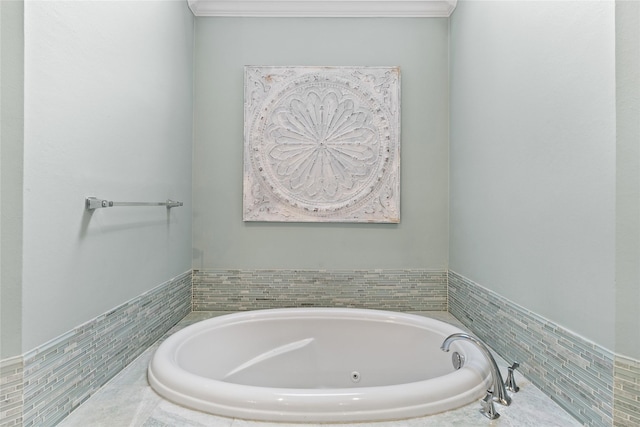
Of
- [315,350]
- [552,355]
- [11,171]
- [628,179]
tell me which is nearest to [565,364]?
[552,355]

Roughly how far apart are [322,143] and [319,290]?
33.7 inches

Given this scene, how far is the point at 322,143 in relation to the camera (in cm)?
187

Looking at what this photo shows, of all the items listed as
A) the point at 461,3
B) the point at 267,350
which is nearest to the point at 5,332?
the point at 267,350

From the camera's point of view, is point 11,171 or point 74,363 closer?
point 11,171

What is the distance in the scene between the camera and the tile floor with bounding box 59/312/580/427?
0.87 metres

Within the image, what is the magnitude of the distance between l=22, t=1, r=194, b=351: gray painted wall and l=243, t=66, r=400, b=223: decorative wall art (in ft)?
1.47

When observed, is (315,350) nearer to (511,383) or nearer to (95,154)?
(511,383)

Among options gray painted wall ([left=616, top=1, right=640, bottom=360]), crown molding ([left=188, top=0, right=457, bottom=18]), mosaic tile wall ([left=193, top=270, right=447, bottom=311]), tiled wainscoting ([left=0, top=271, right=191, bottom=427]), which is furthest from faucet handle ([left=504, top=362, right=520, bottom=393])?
crown molding ([left=188, top=0, right=457, bottom=18])

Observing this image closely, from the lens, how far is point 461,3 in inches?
68.0

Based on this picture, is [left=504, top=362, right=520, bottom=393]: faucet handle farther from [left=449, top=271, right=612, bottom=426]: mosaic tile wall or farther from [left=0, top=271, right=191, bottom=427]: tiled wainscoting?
[left=0, top=271, right=191, bottom=427]: tiled wainscoting

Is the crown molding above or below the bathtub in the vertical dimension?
above

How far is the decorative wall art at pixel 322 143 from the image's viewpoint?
186 centimetres

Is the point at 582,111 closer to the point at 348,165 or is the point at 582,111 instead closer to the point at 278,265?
the point at 348,165

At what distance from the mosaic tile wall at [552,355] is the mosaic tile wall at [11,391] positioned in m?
1.43
